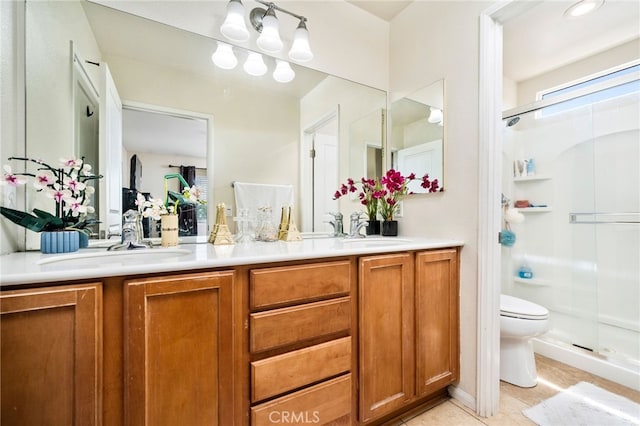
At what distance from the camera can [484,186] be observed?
140 cm

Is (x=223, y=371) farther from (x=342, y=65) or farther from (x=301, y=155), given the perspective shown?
(x=342, y=65)

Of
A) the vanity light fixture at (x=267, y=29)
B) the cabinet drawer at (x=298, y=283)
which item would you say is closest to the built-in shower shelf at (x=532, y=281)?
the cabinet drawer at (x=298, y=283)

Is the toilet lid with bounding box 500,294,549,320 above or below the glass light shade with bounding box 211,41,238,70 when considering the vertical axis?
below

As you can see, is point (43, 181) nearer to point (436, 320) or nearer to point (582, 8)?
point (436, 320)

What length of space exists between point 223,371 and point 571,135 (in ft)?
10.1

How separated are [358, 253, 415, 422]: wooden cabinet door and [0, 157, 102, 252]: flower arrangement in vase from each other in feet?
3.84

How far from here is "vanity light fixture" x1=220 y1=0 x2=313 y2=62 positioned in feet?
4.52

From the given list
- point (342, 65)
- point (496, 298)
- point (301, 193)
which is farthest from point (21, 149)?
point (496, 298)

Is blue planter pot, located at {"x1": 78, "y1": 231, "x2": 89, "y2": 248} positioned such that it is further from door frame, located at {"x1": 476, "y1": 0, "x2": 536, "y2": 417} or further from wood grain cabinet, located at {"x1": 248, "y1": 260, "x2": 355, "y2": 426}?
door frame, located at {"x1": 476, "y1": 0, "x2": 536, "y2": 417}

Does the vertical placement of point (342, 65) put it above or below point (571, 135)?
above

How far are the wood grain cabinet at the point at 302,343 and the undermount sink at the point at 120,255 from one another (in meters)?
0.43

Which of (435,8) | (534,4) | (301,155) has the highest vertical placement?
(435,8)

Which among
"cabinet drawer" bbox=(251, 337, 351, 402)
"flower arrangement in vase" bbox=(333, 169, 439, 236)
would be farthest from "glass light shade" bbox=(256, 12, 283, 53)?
"cabinet drawer" bbox=(251, 337, 351, 402)

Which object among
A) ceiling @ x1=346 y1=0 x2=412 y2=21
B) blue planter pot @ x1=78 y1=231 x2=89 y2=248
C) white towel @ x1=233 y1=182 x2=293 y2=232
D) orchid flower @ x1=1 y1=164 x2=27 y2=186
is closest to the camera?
orchid flower @ x1=1 y1=164 x2=27 y2=186
